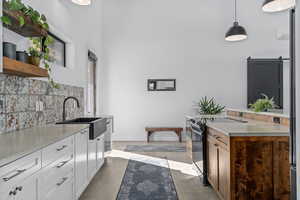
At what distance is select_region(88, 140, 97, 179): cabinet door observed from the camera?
2.79 metres

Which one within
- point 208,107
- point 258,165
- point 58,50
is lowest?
point 258,165

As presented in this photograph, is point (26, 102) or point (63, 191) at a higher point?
point (26, 102)

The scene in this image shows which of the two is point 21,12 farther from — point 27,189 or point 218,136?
point 218,136

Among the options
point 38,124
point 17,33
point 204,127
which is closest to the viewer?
point 17,33

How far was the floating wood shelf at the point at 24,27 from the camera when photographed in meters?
1.74

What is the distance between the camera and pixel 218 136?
2396 mm

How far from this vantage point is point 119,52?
6.35 metres

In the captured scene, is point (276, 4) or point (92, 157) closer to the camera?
point (276, 4)

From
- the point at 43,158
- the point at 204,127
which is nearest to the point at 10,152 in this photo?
the point at 43,158

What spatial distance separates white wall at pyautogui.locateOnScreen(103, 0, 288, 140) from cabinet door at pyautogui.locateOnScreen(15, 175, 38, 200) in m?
4.96

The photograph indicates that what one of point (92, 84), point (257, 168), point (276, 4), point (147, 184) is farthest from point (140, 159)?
point (276, 4)

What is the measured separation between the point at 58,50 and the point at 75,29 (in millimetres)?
714

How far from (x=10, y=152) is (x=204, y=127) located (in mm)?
2305

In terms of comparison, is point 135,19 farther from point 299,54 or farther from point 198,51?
point 299,54
